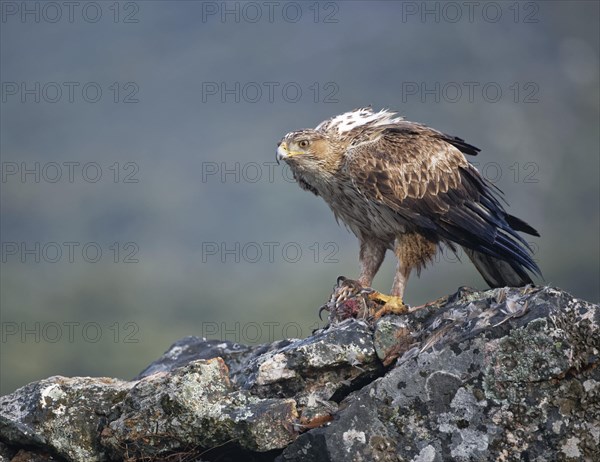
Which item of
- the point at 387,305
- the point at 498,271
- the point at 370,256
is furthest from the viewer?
the point at 370,256

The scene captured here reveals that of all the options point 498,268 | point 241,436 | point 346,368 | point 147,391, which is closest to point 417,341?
point 346,368

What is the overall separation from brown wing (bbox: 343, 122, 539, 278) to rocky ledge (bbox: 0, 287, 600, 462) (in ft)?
6.99

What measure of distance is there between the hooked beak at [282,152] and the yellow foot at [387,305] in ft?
6.58

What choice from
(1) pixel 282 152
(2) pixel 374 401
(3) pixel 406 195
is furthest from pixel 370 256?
(2) pixel 374 401

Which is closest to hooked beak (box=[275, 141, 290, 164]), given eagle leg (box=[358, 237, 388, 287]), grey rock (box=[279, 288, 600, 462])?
eagle leg (box=[358, 237, 388, 287])

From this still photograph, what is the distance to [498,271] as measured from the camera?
9.05 meters

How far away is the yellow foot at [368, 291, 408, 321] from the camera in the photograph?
25.0ft

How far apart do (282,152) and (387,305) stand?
2.35 meters

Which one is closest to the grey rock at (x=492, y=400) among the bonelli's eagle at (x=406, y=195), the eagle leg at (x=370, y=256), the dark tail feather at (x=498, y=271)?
the bonelli's eagle at (x=406, y=195)

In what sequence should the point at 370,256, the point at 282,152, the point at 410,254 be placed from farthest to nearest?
1. the point at 370,256
2. the point at 282,152
3. the point at 410,254

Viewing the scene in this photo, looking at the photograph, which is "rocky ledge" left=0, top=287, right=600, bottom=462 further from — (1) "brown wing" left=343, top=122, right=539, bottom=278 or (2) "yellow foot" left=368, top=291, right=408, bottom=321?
(1) "brown wing" left=343, top=122, right=539, bottom=278

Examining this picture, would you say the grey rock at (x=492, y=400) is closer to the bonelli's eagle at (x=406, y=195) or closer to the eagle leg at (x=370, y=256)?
the bonelli's eagle at (x=406, y=195)

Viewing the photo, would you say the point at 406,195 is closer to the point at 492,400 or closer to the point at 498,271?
the point at 498,271

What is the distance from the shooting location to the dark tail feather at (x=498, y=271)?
886 cm
